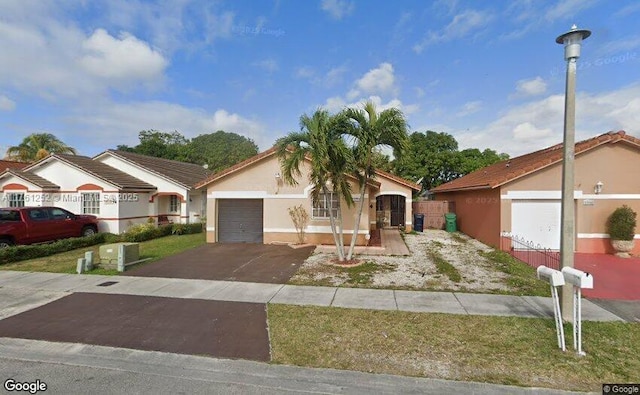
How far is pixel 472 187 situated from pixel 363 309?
37.8ft

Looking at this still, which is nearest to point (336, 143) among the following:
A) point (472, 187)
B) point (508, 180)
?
point (508, 180)

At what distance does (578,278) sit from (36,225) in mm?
17026

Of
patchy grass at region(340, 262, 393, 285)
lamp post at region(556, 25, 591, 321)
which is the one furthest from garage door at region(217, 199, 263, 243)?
lamp post at region(556, 25, 591, 321)

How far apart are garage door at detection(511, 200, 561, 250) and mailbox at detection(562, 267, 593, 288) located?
878cm

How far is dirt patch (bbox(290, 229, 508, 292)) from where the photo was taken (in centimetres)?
773

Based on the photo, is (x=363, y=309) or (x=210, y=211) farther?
(x=210, y=211)

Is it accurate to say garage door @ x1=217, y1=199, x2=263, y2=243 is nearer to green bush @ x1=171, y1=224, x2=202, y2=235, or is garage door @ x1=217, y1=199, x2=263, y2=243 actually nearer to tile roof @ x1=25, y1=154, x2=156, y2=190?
green bush @ x1=171, y1=224, x2=202, y2=235

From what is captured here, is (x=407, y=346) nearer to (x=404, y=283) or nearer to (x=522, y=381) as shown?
(x=522, y=381)

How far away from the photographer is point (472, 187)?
15.1m

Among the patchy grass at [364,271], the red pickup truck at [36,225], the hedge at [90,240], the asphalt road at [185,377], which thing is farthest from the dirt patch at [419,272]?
the red pickup truck at [36,225]

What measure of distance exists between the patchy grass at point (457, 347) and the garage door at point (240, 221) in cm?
876

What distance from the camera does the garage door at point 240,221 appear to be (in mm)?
14312

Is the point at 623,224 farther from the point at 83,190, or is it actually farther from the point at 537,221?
the point at 83,190

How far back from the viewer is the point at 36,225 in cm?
1237
